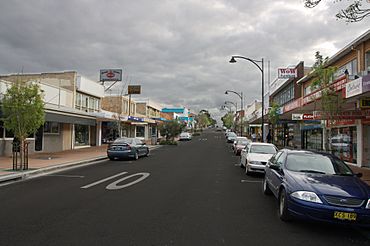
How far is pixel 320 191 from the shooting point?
19.5 ft

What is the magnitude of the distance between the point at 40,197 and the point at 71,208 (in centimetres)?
178

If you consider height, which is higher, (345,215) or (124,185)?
(345,215)

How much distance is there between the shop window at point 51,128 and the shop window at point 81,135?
11.4 feet

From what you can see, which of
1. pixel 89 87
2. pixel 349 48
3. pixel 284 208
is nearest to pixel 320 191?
pixel 284 208

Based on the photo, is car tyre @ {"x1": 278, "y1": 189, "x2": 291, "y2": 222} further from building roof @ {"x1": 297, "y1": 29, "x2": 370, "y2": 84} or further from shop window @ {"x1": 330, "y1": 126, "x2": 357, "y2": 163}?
shop window @ {"x1": 330, "y1": 126, "x2": 357, "y2": 163}

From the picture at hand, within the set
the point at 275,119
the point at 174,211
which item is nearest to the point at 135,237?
the point at 174,211

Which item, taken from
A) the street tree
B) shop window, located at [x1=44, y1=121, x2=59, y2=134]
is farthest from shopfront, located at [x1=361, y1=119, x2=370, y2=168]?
shop window, located at [x1=44, y1=121, x2=59, y2=134]

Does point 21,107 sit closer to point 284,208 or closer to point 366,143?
point 284,208

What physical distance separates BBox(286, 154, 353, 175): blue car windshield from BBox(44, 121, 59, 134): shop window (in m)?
20.7

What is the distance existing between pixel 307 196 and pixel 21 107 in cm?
1210

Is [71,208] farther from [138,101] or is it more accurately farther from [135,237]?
[138,101]

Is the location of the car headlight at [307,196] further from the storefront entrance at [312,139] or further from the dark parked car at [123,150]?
the storefront entrance at [312,139]

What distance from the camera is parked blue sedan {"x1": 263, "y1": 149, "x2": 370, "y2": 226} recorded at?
5.66 m

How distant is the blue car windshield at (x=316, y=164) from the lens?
7.43 meters
